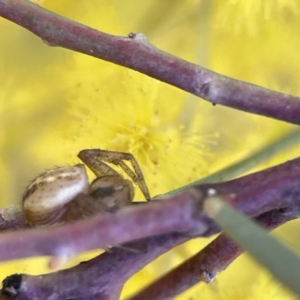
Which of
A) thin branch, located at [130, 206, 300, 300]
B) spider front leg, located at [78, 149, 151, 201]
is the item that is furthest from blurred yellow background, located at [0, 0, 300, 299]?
thin branch, located at [130, 206, 300, 300]

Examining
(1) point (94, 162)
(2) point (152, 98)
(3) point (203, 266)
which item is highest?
(2) point (152, 98)

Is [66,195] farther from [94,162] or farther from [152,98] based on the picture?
[152,98]

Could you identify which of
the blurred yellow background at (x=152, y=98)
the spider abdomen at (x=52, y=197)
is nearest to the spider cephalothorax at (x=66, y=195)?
the spider abdomen at (x=52, y=197)

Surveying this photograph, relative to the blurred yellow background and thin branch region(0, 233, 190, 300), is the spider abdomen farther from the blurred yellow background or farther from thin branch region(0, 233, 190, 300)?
the blurred yellow background

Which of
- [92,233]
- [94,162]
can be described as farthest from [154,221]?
[94,162]

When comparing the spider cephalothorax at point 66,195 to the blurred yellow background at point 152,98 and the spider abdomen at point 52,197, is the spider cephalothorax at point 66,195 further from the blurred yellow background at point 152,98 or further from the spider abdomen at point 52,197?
the blurred yellow background at point 152,98

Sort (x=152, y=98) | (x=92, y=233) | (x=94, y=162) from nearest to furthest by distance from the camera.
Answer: (x=92, y=233)
(x=94, y=162)
(x=152, y=98)
